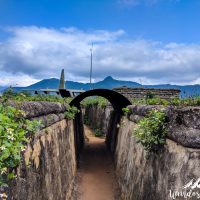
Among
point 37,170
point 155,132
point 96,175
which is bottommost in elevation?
point 96,175

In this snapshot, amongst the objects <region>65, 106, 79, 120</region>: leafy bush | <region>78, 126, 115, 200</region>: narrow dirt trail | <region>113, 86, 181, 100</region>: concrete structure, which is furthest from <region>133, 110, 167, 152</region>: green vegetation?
<region>113, 86, 181, 100</region>: concrete structure

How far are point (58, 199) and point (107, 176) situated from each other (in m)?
6.64

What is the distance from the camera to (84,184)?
1373 cm

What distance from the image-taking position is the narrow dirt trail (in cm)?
1252

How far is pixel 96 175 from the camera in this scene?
1527cm

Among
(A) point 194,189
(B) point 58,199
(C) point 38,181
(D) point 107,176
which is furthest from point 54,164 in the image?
(D) point 107,176

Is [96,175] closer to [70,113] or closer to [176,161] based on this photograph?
[70,113]

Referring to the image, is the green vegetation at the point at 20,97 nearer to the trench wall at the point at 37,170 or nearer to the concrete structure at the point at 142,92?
the trench wall at the point at 37,170

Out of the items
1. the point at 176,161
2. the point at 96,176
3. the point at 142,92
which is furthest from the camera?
the point at 142,92

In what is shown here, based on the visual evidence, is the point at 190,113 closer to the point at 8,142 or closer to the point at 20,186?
the point at 20,186

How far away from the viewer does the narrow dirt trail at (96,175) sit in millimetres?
12523

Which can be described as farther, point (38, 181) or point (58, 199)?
point (58, 199)

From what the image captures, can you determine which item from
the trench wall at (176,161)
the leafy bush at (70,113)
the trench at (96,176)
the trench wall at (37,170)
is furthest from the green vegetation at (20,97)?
the trench at (96,176)

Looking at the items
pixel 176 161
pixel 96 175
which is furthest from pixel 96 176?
pixel 176 161
